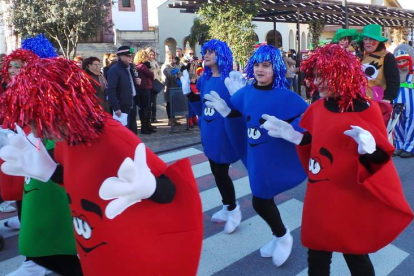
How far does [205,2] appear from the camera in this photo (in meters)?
11.2

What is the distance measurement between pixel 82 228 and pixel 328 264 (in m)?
1.42

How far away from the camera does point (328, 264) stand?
2.51m

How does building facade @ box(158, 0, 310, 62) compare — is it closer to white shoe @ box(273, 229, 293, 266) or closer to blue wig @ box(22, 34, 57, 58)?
blue wig @ box(22, 34, 57, 58)

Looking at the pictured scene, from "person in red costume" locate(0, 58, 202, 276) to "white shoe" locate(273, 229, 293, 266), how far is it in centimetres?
145

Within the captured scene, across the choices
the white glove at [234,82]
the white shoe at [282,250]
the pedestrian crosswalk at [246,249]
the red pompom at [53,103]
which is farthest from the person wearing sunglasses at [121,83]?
the red pompom at [53,103]

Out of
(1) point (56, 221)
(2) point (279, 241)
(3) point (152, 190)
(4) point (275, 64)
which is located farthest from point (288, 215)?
(3) point (152, 190)

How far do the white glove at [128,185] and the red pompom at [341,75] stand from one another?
118 cm

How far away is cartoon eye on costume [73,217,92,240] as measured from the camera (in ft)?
6.48

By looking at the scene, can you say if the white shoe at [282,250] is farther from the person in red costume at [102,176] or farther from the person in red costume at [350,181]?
the person in red costume at [102,176]

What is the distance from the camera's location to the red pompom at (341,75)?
2371 mm

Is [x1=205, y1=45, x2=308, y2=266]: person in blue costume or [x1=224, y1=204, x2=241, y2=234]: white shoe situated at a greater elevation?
[x1=205, y1=45, x2=308, y2=266]: person in blue costume

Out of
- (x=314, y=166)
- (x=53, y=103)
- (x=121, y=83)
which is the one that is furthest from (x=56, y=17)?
(x=53, y=103)

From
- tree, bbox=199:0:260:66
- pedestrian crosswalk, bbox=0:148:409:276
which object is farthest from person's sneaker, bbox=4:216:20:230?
tree, bbox=199:0:260:66

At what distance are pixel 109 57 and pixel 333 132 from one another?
6.97m
